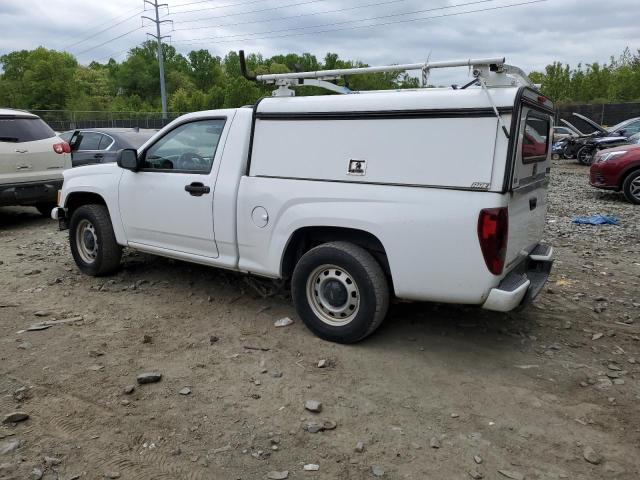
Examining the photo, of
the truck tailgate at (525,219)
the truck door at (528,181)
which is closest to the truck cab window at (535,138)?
the truck door at (528,181)

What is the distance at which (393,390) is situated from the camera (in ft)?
12.1

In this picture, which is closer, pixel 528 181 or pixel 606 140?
pixel 528 181

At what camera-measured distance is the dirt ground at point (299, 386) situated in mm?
2957

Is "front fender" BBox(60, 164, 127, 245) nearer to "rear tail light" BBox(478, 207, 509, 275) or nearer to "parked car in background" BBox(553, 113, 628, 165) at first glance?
"rear tail light" BBox(478, 207, 509, 275)

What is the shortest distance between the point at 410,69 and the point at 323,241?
1539 millimetres

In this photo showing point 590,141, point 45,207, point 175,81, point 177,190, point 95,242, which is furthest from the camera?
point 175,81

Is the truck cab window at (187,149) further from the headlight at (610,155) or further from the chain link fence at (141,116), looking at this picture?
the chain link fence at (141,116)

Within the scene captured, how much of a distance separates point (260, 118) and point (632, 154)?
9.51 m

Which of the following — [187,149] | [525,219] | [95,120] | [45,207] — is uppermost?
[95,120]

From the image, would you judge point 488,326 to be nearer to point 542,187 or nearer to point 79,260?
point 542,187

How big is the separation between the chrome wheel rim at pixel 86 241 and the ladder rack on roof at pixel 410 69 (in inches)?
100

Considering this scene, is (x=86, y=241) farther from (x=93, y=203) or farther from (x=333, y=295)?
(x=333, y=295)

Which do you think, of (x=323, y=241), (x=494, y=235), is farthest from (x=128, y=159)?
(x=494, y=235)

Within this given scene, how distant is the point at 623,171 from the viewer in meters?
11.2
